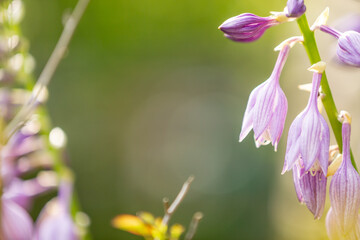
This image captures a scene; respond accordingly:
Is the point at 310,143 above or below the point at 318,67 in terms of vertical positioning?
below

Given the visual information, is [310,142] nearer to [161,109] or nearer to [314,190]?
[314,190]

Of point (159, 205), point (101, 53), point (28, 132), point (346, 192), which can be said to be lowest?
point (159, 205)

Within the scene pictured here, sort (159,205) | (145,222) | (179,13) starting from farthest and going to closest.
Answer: (179,13)
(159,205)
(145,222)

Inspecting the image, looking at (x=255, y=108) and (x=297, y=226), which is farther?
(x=297, y=226)

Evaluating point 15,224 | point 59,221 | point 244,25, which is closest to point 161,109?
point 59,221

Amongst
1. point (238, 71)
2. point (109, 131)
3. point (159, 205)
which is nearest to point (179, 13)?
point (238, 71)

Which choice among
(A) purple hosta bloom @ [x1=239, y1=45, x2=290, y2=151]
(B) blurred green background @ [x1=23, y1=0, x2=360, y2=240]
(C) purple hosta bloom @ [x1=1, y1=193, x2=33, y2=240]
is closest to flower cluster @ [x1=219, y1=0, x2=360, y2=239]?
(A) purple hosta bloom @ [x1=239, y1=45, x2=290, y2=151]

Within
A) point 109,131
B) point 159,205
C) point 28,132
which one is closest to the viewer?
point 28,132

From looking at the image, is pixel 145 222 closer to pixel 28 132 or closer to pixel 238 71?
pixel 28 132
